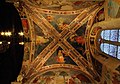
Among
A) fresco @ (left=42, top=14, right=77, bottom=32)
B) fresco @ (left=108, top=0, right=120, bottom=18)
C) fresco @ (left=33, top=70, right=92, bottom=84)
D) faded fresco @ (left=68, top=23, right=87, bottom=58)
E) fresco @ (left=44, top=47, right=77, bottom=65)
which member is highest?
fresco @ (left=108, top=0, right=120, bottom=18)

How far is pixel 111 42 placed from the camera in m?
9.95

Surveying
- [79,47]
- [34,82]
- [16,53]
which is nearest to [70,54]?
[79,47]

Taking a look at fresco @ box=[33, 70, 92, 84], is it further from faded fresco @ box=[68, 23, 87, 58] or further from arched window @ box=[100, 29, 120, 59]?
arched window @ box=[100, 29, 120, 59]

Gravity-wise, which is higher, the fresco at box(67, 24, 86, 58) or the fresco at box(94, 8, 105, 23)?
the fresco at box(94, 8, 105, 23)

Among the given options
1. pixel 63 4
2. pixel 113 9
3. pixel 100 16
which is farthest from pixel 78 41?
pixel 113 9

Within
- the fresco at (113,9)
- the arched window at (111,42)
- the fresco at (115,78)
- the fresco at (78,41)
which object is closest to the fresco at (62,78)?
the fresco at (78,41)

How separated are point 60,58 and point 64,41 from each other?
2.95ft

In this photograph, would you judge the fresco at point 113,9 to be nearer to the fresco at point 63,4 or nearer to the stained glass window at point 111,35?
the stained glass window at point 111,35

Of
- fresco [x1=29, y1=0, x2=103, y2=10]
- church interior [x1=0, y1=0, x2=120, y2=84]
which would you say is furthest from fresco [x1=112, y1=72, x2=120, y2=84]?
fresco [x1=29, y1=0, x2=103, y2=10]

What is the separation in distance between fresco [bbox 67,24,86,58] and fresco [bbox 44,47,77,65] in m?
0.65

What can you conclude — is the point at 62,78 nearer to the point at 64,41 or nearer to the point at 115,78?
the point at 64,41

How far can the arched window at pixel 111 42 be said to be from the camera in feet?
32.1

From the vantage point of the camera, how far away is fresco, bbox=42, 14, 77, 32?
38.0 feet

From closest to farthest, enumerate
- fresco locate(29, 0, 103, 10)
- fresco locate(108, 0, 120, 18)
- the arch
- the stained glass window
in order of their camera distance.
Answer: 1. fresco locate(108, 0, 120, 18)
2. the stained glass window
3. fresco locate(29, 0, 103, 10)
4. the arch
